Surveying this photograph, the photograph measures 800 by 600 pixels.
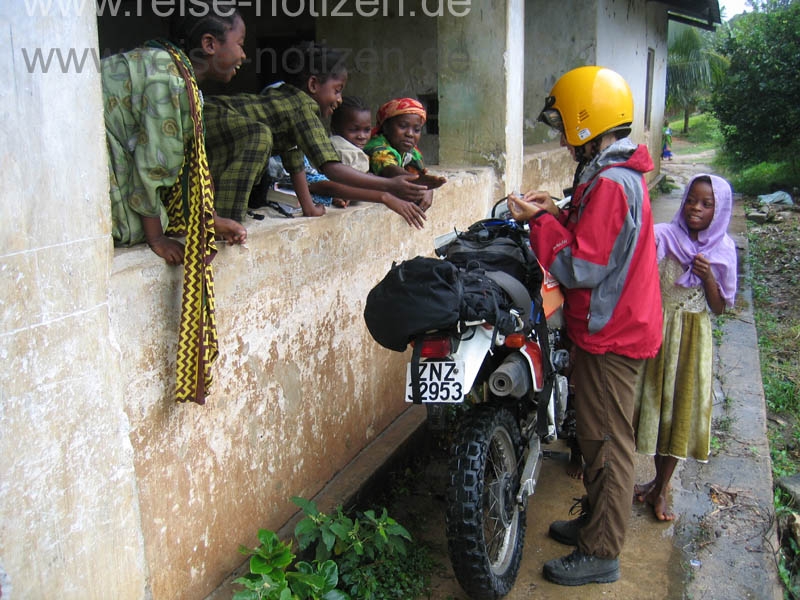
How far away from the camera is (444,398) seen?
2.51m

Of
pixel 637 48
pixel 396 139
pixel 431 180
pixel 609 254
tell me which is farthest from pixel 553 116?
pixel 637 48

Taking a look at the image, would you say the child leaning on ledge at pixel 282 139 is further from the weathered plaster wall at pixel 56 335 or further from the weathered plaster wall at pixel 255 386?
the weathered plaster wall at pixel 56 335

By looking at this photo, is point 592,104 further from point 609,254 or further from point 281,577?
point 281,577

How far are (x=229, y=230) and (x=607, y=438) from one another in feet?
5.24

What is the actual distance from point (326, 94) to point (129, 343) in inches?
65.7

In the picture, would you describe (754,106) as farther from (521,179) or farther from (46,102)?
(46,102)

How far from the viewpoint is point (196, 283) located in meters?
2.19

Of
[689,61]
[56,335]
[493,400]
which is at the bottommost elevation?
[493,400]

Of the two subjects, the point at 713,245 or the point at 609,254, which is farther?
the point at 713,245

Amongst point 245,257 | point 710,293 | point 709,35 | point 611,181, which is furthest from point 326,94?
point 709,35

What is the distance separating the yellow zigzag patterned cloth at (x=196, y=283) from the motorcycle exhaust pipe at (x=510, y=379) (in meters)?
1.02

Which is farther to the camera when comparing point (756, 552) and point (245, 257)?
point (756, 552)

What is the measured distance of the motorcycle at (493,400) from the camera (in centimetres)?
255

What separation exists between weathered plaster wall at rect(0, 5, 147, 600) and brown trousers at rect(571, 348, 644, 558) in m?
1.70
